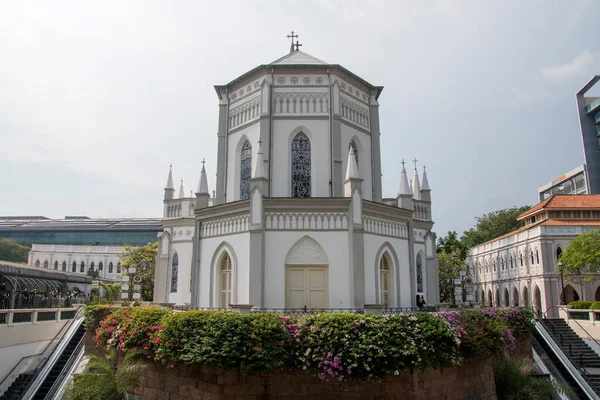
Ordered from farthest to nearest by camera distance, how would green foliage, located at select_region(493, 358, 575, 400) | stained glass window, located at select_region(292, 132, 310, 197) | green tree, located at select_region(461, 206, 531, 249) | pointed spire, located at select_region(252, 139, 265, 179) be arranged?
green tree, located at select_region(461, 206, 531, 249) → stained glass window, located at select_region(292, 132, 310, 197) → pointed spire, located at select_region(252, 139, 265, 179) → green foliage, located at select_region(493, 358, 575, 400)

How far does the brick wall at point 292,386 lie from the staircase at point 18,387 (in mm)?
6029

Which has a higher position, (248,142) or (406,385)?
(248,142)

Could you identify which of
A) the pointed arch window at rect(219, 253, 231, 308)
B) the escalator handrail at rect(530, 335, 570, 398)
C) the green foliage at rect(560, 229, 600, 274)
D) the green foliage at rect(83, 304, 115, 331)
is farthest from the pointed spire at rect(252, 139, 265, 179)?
the green foliage at rect(560, 229, 600, 274)

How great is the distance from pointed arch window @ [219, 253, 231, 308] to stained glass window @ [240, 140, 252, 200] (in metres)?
3.94

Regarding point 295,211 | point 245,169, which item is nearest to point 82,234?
point 245,169

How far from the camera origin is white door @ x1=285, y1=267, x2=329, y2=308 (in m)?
20.8

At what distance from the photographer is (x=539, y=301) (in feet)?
146

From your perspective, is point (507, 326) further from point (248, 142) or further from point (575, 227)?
point (575, 227)

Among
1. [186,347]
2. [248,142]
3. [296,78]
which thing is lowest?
[186,347]

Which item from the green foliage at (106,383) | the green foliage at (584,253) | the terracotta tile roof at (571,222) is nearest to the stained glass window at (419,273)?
the green foliage at (584,253)

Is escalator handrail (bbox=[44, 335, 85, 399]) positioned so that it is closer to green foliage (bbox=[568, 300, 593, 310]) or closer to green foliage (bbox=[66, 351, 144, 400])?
green foliage (bbox=[66, 351, 144, 400])

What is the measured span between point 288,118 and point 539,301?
112 feet

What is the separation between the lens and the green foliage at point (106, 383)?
1661 cm

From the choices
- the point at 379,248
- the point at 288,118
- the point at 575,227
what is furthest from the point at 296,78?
the point at 575,227
